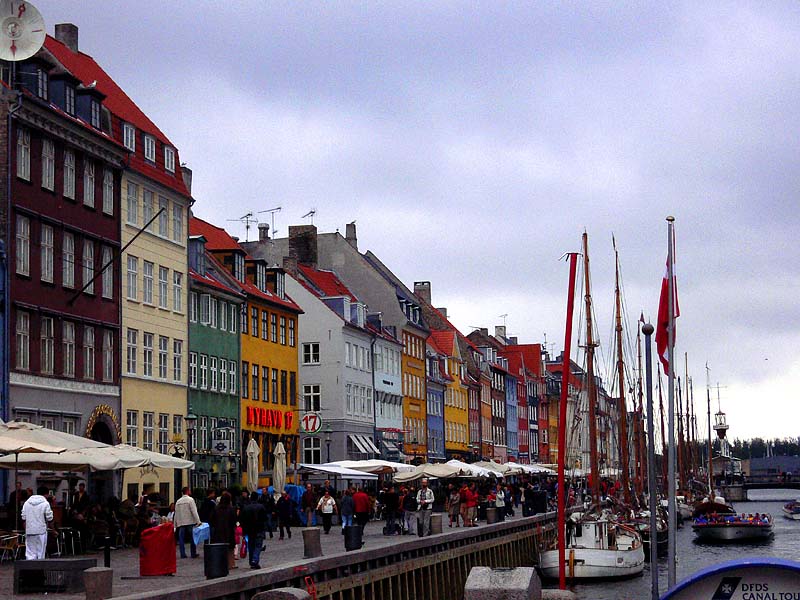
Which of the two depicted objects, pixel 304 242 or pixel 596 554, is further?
pixel 304 242

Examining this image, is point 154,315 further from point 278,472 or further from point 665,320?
point 665,320

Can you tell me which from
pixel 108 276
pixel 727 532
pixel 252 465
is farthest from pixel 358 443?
pixel 108 276

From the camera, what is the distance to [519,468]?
2827 inches

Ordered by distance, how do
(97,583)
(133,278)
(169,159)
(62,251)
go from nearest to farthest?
(97,583) < (62,251) < (133,278) < (169,159)

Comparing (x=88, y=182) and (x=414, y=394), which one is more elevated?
(x=88, y=182)

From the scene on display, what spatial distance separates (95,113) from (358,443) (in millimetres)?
36621

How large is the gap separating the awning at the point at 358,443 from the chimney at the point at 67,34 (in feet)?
108

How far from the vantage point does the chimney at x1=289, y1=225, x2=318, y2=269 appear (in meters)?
93.8

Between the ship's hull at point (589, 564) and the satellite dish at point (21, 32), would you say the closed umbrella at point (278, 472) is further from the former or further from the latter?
the satellite dish at point (21, 32)

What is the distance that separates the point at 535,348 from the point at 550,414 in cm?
780

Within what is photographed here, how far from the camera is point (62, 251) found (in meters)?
49.0

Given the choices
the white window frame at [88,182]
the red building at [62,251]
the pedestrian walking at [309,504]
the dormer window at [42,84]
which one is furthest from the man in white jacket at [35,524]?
the pedestrian walking at [309,504]

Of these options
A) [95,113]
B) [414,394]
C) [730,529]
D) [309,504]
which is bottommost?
[730,529]

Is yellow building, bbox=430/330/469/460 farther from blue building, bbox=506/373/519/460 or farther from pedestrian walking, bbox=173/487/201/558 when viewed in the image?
pedestrian walking, bbox=173/487/201/558
